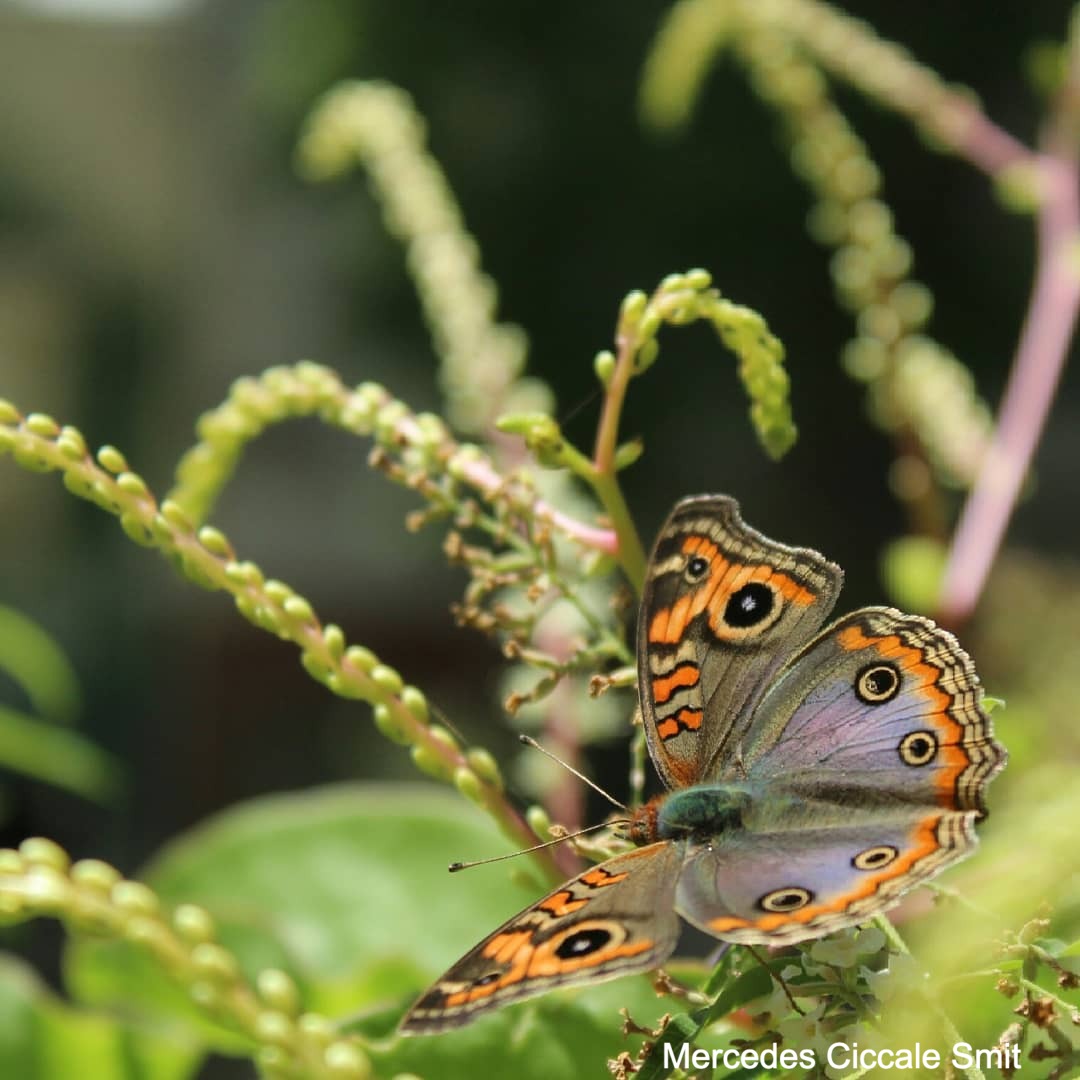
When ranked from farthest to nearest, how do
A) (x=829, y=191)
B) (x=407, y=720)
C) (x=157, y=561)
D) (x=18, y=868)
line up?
(x=157, y=561)
(x=829, y=191)
(x=407, y=720)
(x=18, y=868)

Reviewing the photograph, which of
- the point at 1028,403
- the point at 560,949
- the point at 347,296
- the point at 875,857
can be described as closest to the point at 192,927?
the point at 560,949

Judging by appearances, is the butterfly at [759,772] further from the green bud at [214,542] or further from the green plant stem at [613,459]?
the green bud at [214,542]

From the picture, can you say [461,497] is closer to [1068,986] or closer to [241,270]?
[1068,986]

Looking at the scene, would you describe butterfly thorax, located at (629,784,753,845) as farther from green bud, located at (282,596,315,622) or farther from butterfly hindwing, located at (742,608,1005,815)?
green bud, located at (282,596,315,622)

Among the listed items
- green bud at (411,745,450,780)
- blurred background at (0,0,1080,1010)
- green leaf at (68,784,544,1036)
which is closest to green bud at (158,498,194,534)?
green bud at (411,745,450,780)

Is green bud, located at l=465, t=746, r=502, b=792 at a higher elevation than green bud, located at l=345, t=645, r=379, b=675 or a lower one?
lower

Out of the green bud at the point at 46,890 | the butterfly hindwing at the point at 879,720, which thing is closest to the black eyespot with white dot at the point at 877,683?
the butterfly hindwing at the point at 879,720

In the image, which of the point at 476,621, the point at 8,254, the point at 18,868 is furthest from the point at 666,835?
the point at 8,254
